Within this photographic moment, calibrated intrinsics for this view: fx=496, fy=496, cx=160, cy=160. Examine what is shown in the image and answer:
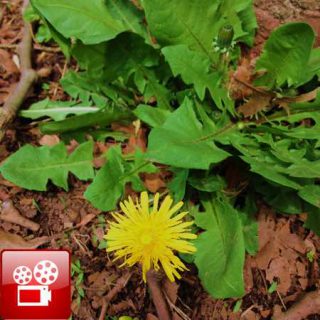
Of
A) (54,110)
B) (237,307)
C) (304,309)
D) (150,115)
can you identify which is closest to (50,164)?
(54,110)

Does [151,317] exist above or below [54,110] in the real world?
below

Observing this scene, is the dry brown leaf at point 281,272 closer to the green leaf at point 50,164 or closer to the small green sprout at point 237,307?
the small green sprout at point 237,307

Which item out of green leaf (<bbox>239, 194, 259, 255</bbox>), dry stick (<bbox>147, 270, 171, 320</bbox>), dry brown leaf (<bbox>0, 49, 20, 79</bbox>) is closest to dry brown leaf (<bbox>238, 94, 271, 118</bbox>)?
green leaf (<bbox>239, 194, 259, 255</bbox>)

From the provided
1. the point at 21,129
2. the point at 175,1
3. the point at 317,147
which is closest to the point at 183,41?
the point at 175,1

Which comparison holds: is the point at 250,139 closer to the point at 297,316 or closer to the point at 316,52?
the point at 316,52

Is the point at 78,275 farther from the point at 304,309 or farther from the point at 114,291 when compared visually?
the point at 304,309

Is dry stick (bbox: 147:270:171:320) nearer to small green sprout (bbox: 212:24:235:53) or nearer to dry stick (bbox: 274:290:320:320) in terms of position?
dry stick (bbox: 274:290:320:320)

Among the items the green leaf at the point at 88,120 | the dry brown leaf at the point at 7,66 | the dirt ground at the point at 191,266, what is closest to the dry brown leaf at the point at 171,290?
the dirt ground at the point at 191,266
